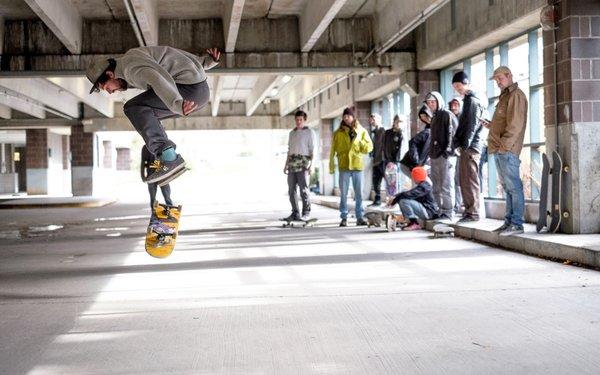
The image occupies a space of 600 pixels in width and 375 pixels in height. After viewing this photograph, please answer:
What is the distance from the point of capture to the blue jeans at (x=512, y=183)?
9.03 metres

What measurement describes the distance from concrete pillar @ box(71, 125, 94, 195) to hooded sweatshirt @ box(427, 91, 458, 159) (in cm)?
2606

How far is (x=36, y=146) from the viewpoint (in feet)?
132

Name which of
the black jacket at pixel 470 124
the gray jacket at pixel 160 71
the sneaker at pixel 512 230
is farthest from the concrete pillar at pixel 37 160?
the gray jacket at pixel 160 71

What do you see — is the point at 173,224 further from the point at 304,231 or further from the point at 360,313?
the point at 304,231

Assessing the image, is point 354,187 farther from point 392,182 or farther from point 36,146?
point 36,146

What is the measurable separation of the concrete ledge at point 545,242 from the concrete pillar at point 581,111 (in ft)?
1.63

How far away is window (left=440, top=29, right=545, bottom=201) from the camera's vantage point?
38.8 ft

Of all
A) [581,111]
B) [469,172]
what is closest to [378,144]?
[469,172]

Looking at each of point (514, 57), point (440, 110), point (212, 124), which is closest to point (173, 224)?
point (440, 110)

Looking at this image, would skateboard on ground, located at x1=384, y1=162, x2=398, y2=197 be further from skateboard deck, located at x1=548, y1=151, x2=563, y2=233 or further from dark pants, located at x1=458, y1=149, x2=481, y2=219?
skateboard deck, located at x1=548, y1=151, x2=563, y2=233

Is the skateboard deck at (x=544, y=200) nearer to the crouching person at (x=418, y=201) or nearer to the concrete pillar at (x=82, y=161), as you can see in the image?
the crouching person at (x=418, y=201)

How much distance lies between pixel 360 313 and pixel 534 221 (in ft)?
23.2

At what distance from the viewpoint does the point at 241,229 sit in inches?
518

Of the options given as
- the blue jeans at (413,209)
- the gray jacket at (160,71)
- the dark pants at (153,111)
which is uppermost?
the gray jacket at (160,71)
